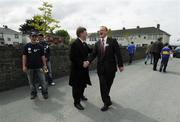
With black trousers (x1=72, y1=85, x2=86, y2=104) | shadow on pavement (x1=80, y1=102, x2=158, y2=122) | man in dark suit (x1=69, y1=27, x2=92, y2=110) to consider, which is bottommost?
shadow on pavement (x1=80, y1=102, x2=158, y2=122)

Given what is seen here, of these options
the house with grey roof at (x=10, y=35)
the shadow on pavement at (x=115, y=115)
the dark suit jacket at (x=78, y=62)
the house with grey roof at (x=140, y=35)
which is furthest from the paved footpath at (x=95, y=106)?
the house with grey roof at (x=10, y=35)

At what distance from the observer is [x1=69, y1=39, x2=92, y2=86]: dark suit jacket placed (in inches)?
126

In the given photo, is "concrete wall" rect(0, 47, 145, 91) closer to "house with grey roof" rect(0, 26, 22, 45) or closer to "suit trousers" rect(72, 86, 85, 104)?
"suit trousers" rect(72, 86, 85, 104)

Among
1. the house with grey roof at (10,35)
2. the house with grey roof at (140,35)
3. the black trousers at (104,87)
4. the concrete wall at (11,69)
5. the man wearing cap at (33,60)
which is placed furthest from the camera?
the house with grey roof at (140,35)

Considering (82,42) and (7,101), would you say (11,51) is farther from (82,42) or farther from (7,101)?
(82,42)

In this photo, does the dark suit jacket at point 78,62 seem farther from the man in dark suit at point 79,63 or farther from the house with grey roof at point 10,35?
the house with grey roof at point 10,35

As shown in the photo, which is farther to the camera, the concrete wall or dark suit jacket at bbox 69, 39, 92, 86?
the concrete wall

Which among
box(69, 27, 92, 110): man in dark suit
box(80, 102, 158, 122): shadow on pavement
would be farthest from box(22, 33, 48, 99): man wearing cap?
box(80, 102, 158, 122): shadow on pavement

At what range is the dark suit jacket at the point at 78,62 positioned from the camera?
3.19 metres

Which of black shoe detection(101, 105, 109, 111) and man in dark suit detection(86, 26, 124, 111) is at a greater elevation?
man in dark suit detection(86, 26, 124, 111)

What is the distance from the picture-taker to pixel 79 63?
3.25 m

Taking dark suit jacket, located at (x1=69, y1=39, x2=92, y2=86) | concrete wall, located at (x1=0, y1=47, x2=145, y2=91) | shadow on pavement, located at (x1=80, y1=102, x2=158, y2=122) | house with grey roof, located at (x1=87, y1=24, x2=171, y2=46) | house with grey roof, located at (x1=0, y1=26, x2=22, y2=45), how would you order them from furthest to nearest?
1. house with grey roof, located at (x1=87, y1=24, x2=171, y2=46)
2. house with grey roof, located at (x1=0, y1=26, x2=22, y2=45)
3. concrete wall, located at (x1=0, y1=47, x2=145, y2=91)
4. dark suit jacket, located at (x1=69, y1=39, x2=92, y2=86)
5. shadow on pavement, located at (x1=80, y1=102, x2=158, y2=122)

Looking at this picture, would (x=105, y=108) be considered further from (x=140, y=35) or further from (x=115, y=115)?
(x=140, y=35)

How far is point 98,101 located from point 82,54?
4.55 ft
